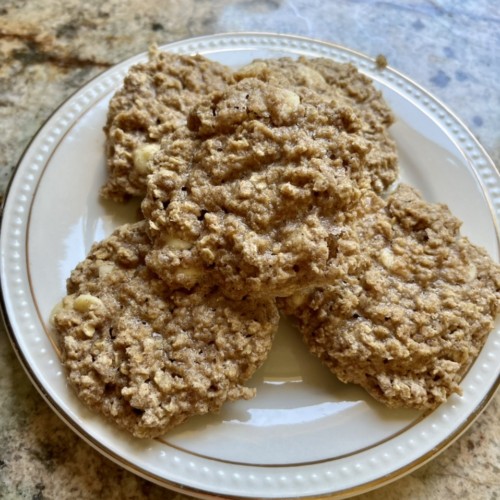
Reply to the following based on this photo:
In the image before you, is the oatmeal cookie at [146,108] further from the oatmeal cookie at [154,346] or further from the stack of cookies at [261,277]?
the oatmeal cookie at [154,346]

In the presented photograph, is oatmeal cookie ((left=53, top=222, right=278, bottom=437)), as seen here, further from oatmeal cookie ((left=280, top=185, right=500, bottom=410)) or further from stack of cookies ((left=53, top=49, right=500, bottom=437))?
oatmeal cookie ((left=280, top=185, right=500, bottom=410))

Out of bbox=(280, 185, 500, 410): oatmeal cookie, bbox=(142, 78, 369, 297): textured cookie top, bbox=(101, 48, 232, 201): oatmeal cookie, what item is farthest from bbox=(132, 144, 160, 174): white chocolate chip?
bbox=(280, 185, 500, 410): oatmeal cookie

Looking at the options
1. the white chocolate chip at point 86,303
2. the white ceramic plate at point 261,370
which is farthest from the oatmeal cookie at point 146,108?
the white chocolate chip at point 86,303

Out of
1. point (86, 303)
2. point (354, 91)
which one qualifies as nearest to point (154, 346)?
point (86, 303)

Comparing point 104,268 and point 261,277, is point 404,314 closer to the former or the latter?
point 261,277

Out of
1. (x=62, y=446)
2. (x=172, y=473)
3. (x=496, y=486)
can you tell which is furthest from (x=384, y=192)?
(x=62, y=446)

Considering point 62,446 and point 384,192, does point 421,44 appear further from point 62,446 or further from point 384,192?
point 62,446
